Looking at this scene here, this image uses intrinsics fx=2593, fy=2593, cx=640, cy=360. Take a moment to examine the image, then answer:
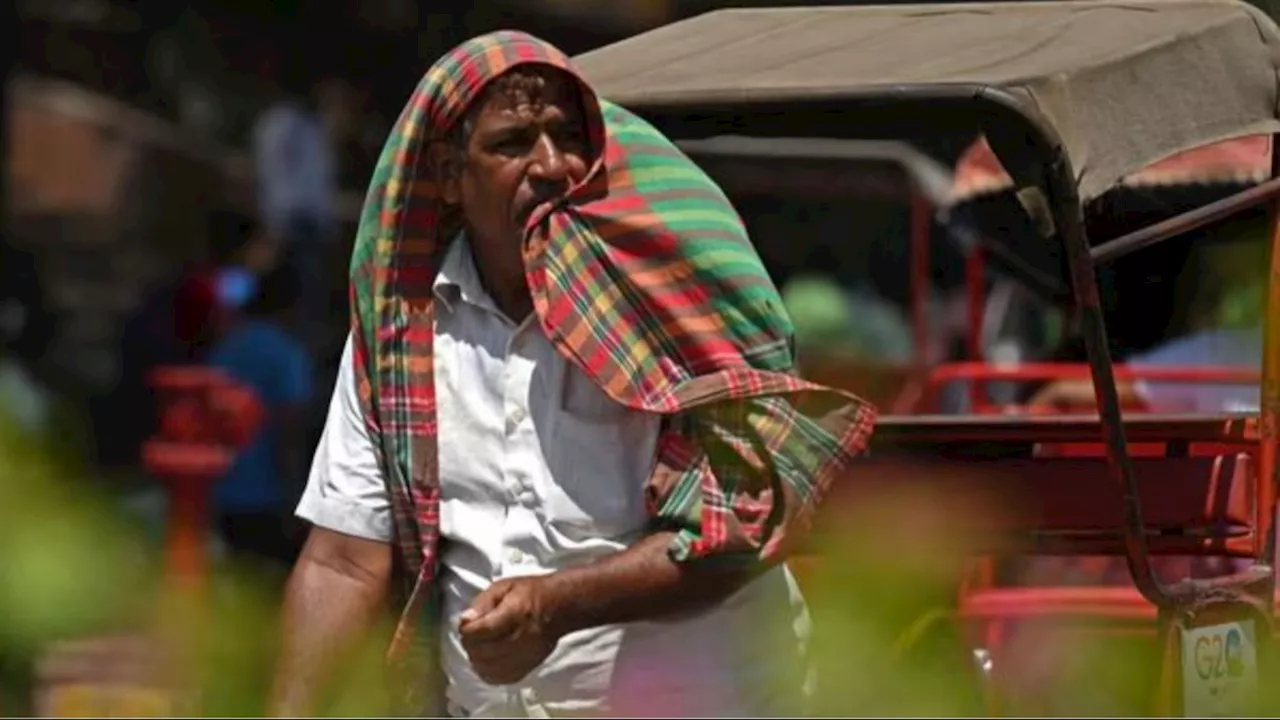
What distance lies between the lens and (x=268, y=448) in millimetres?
8750

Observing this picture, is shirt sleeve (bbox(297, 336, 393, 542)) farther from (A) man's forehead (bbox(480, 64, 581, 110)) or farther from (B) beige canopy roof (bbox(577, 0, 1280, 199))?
(B) beige canopy roof (bbox(577, 0, 1280, 199))

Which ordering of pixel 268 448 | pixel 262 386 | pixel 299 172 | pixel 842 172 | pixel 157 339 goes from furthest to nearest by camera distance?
1. pixel 299 172
2. pixel 842 172
3. pixel 157 339
4. pixel 262 386
5. pixel 268 448

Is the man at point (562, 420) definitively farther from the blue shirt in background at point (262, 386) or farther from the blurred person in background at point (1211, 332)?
the blue shirt in background at point (262, 386)

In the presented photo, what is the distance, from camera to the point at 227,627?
6941 mm

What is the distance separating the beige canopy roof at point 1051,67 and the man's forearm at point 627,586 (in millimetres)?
796

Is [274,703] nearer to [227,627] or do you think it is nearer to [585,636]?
[585,636]

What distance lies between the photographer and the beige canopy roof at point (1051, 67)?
3586 mm

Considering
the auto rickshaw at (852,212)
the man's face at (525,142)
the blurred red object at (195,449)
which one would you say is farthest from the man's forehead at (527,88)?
the blurred red object at (195,449)

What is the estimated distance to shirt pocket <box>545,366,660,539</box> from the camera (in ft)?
10.5

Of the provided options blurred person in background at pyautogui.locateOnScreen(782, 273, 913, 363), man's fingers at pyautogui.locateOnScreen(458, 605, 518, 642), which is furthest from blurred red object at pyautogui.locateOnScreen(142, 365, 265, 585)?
man's fingers at pyautogui.locateOnScreen(458, 605, 518, 642)

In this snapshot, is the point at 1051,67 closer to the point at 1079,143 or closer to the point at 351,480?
the point at 1079,143

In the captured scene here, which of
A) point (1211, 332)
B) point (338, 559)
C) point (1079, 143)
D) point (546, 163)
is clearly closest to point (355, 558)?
point (338, 559)

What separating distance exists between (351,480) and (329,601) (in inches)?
6.4

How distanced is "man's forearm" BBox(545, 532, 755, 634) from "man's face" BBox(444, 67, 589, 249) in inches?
16.4
